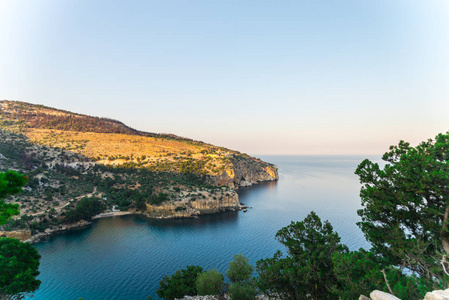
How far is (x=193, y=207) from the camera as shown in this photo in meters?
62.0

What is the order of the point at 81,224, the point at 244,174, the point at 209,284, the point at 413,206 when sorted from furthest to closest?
the point at 244,174, the point at 81,224, the point at 209,284, the point at 413,206

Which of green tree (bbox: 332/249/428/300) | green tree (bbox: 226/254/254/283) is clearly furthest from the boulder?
green tree (bbox: 226/254/254/283)

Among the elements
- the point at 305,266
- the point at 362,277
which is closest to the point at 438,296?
the point at 362,277

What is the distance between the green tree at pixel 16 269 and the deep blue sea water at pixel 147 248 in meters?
8.47

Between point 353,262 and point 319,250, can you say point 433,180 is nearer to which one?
point 353,262

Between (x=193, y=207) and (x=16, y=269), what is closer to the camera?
(x=16, y=269)

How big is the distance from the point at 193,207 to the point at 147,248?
23492 mm

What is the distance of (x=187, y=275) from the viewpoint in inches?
913

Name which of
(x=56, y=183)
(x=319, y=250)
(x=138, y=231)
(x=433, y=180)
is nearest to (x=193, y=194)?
(x=138, y=231)

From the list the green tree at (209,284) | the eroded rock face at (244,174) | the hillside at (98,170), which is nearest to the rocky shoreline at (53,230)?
the hillside at (98,170)

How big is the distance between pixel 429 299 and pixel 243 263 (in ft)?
65.3

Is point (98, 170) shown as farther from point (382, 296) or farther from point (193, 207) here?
point (382, 296)

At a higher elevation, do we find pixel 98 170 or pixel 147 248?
pixel 98 170

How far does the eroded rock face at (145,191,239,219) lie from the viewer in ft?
190
